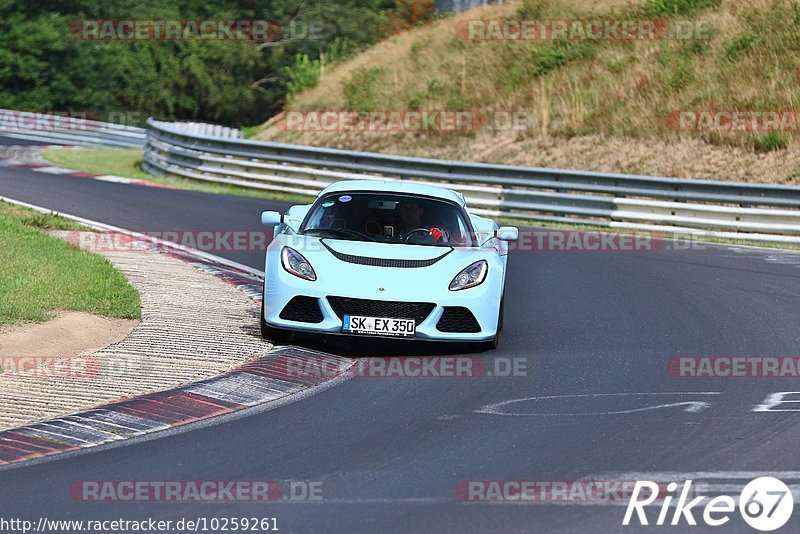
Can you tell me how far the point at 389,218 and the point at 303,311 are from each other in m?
1.53

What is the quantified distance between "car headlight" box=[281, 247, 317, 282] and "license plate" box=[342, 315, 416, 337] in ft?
→ 1.63

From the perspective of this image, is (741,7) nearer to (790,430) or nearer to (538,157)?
(538,157)

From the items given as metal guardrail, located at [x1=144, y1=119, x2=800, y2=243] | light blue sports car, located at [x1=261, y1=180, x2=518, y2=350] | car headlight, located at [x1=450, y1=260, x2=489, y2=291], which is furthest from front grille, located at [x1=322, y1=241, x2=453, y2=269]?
metal guardrail, located at [x1=144, y1=119, x2=800, y2=243]

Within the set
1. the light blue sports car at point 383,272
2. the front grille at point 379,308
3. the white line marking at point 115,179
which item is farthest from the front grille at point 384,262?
the white line marking at point 115,179

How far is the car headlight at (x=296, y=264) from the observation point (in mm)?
10289

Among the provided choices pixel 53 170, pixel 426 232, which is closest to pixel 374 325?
Result: pixel 426 232

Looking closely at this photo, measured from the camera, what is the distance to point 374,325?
10.0 meters

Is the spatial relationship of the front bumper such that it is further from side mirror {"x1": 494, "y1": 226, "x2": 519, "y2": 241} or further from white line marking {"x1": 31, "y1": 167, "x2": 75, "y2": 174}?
white line marking {"x1": 31, "y1": 167, "x2": 75, "y2": 174}

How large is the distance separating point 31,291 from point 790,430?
6962 mm

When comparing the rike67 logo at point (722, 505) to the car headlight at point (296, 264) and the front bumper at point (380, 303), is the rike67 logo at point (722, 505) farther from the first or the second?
the car headlight at point (296, 264)

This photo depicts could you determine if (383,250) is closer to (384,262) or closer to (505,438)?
(384,262)

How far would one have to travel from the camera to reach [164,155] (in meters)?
27.3

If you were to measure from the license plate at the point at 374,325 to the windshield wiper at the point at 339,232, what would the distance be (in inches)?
43.2

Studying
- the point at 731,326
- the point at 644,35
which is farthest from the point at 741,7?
the point at 731,326
